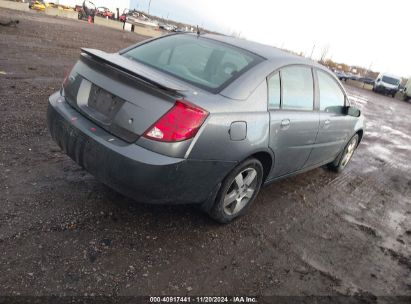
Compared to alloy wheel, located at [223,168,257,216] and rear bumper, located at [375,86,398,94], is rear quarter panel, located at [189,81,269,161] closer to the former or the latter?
alloy wheel, located at [223,168,257,216]

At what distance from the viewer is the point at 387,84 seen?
35281 mm

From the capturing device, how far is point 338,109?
508cm

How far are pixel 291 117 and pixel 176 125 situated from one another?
1567 mm

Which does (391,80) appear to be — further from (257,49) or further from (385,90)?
(257,49)

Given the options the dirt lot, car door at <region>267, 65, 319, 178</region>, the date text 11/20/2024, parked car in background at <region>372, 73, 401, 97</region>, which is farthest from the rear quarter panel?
parked car in background at <region>372, 73, 401, 97</region>

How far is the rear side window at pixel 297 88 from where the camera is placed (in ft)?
12.7

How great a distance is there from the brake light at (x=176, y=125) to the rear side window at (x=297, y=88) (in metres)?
1.33

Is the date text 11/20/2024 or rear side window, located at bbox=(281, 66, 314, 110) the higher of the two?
rear side window, located at bbox=(281, 66, 314, 110)

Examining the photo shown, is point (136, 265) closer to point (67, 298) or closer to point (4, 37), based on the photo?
point (67, 298)

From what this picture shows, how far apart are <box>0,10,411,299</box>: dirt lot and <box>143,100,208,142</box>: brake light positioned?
100 cm

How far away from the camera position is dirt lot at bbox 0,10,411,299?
108 inches

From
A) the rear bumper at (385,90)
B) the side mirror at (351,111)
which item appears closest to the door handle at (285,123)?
the side mirror at (351,111)

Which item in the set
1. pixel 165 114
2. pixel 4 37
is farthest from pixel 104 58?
pixel 4 37

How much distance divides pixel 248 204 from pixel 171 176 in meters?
1.34
